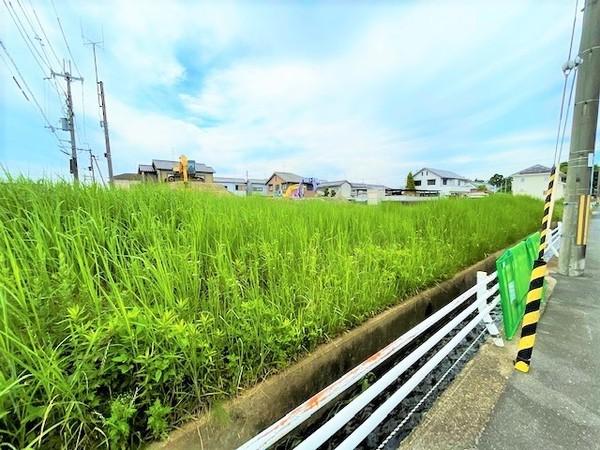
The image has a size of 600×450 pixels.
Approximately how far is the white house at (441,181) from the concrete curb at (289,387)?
50.9m

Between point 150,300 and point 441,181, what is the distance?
2133 inches

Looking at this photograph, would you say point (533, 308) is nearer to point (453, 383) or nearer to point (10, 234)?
point (453, 383)

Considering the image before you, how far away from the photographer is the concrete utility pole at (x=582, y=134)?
482 cm

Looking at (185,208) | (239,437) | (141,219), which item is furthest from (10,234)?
(239,437)

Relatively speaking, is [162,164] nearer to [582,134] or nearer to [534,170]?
[582,134]

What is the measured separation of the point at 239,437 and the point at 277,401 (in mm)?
301

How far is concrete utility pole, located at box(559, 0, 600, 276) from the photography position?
15.8ft

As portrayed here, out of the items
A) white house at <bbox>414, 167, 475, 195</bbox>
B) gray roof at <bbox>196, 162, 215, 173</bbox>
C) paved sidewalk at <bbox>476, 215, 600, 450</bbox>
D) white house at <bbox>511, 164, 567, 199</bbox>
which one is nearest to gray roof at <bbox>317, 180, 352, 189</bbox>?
white house at <bbox>414, 167, 475, 195</bbox>

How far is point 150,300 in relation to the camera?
1718mm

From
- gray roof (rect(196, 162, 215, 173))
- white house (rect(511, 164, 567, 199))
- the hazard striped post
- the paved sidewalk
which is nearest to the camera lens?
the paved sidewalk

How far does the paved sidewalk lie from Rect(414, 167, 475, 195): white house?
4962 centimetres

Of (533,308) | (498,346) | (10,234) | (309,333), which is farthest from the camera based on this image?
(498,346)

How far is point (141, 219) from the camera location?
2.54 metres

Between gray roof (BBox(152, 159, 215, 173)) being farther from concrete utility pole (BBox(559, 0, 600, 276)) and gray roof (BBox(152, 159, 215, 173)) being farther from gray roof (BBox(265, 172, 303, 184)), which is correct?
concrete utility pole (BBox(559, 0, 600, 276))
